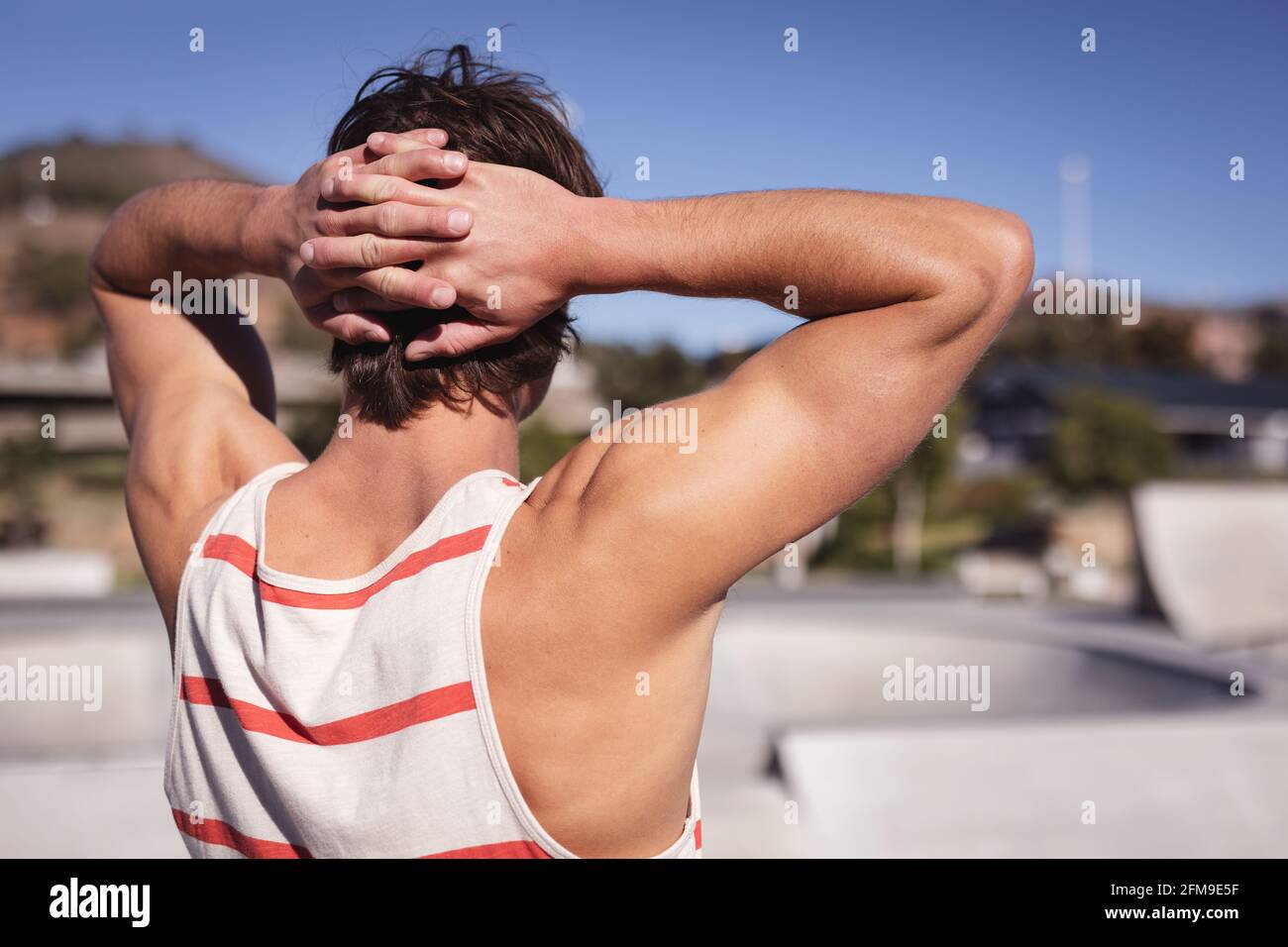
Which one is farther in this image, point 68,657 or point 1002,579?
point 1002,579

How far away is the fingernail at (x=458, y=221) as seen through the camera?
1155 mm

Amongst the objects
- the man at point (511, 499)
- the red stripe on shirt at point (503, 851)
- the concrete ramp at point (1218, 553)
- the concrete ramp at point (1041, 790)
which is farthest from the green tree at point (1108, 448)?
the red stripe on shirt at point (503, 851)

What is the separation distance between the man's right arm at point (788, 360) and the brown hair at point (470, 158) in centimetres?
20

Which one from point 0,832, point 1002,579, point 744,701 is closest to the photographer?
point 0,832

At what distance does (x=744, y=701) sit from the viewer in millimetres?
8883

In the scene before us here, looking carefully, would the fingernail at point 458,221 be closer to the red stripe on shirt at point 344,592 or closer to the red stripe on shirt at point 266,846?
the red stripe on shirt at point 344,592

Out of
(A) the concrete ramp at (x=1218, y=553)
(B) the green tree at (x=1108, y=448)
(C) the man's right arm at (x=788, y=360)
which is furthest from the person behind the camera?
(B) the green tree at (x=1108, y=448)

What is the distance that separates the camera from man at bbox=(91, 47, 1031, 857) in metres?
1.14

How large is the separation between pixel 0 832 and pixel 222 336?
14.5ft

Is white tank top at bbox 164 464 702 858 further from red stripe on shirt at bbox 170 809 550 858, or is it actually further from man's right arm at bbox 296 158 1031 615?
man's right arm at bbox 296 158 1031 615
